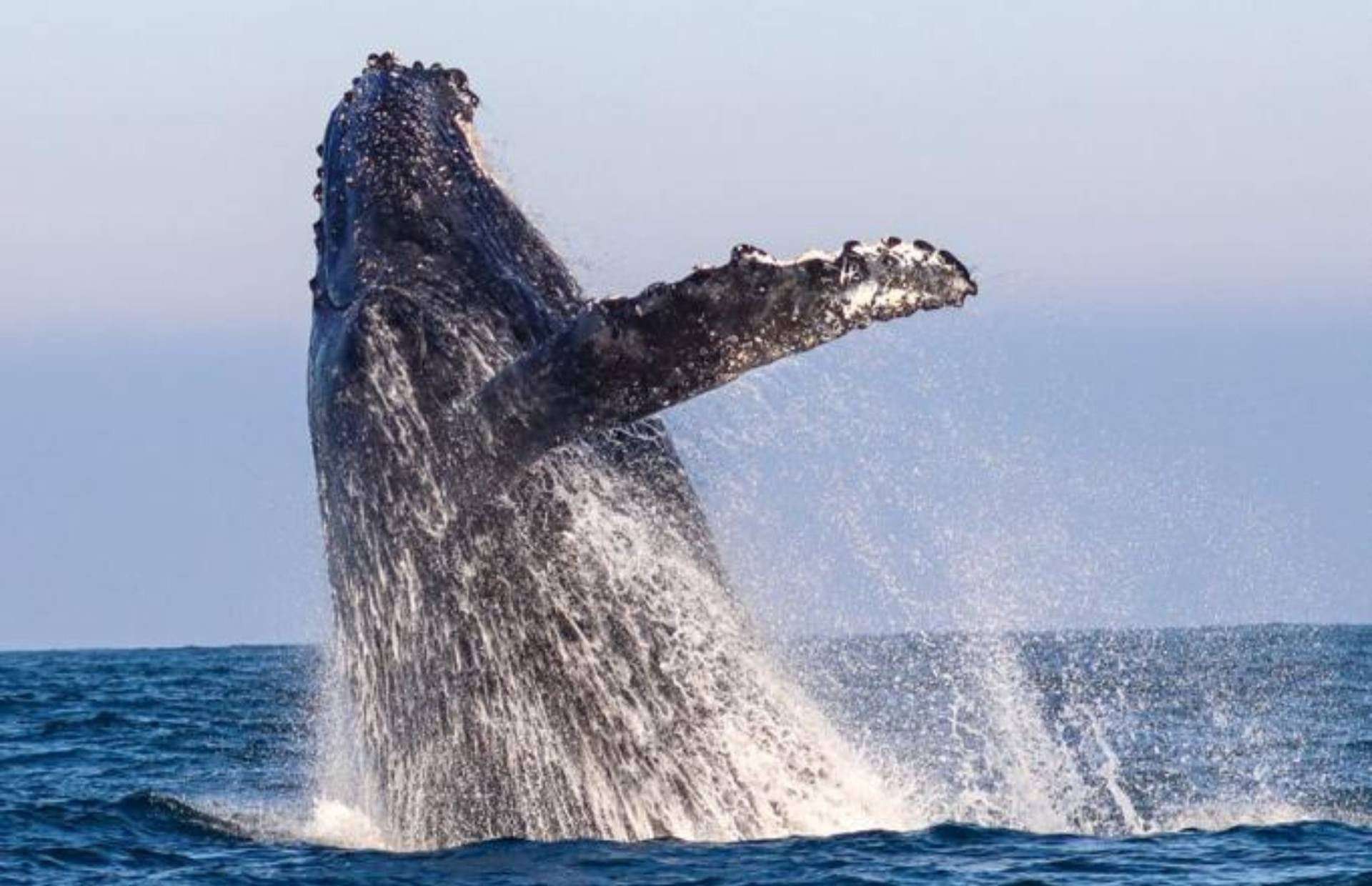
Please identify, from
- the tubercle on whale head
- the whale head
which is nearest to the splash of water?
the whale head

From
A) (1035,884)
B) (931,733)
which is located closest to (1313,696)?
(931,733)

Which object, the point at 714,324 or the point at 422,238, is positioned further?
the point at 422,238

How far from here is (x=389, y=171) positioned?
38.1ft

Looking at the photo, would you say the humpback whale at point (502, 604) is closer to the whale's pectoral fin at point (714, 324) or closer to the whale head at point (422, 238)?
the whale head at point (422, 238)

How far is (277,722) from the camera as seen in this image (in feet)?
92.0

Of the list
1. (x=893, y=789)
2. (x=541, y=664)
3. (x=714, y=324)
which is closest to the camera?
(x=714, y=324)

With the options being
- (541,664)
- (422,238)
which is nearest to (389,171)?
(422,238)

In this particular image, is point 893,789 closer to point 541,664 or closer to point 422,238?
point 541,664

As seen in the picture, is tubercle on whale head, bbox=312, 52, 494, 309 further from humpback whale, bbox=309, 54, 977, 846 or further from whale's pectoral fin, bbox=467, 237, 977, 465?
whale's pectoral fin, bbox=467, 237, 977, 465

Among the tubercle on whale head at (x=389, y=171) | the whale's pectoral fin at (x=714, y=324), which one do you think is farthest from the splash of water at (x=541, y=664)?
the whale's pectoral fin at (x=714, y=324)

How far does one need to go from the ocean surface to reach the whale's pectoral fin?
204cm

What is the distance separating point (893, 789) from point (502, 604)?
321 centimetres

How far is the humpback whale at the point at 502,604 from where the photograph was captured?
10.8 meters

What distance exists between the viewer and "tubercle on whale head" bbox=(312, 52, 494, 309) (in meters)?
11.4
